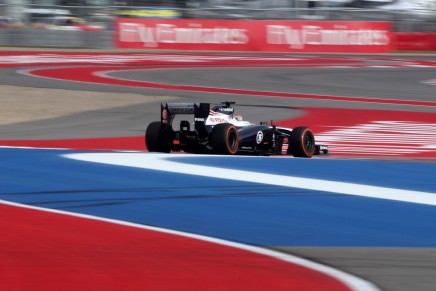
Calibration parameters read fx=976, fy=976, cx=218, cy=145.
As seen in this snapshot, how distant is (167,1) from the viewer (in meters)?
37.2

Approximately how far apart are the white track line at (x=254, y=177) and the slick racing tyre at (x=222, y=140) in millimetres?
588

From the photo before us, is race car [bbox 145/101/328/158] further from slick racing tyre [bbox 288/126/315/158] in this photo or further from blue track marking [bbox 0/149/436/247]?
blue track marking [bbox 0/149/436/247]

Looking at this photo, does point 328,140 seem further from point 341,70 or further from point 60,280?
point 341,70

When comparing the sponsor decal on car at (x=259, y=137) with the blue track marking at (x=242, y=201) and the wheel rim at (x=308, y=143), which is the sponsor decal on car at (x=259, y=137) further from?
the blue track marking at (x=242, y=201)

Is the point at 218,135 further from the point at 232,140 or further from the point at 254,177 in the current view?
the point at 254,177

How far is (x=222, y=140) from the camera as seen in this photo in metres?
9.59

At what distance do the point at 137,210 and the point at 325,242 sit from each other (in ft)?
4.61

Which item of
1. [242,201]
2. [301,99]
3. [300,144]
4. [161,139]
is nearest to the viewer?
[242,201]

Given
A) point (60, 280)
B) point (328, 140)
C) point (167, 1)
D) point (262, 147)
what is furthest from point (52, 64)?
point (60, 280)

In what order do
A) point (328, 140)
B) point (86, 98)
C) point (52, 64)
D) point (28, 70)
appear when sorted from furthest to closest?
1. point (52, 64)
2. point (28, 70)
3. point (86, 98)
4. point (328, 140)

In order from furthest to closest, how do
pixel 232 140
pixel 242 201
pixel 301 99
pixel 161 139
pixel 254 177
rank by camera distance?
pixel 301 99 → pixel 161 139 → pixel 232 140 → pixel 254 177 → pixel 242 201

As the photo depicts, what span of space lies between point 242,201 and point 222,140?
2.76 m

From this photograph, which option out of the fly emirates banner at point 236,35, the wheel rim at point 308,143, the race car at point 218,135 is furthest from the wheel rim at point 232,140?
the fly emirates banner at point 236,35

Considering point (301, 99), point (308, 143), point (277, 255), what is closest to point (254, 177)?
point (277, 255)
